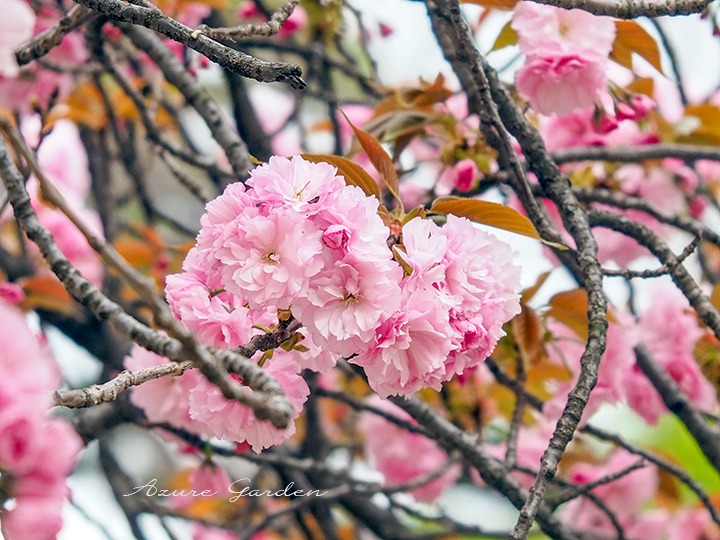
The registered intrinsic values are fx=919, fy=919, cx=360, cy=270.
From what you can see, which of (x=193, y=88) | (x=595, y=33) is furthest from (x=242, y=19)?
(x=595, y=33)

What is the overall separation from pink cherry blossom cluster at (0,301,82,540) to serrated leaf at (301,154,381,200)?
319 millimetres

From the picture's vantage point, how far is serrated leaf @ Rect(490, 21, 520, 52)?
1.24 m

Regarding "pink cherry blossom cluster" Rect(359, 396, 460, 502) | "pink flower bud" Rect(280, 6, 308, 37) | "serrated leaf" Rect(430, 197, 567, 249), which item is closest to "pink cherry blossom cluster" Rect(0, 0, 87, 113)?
"pink flower bud" Rect(280, 6, 308, 37)

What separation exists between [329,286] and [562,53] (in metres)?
0.53

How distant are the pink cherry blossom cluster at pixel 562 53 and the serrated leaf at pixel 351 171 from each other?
14.1 inches

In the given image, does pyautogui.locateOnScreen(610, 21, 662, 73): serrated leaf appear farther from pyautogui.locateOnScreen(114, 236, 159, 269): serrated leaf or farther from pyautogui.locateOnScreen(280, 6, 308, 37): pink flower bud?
pyautogui.locateOnScreen(114, 236, 159, 269): serrated leaf

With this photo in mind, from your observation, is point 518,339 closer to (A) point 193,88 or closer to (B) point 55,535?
(A) point 193,88

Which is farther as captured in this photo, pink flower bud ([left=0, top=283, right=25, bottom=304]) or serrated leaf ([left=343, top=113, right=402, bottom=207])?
pink flower bud ([left=0, top=283, right=25, bottom=304])

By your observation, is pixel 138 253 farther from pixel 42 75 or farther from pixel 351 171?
pixel 351 171

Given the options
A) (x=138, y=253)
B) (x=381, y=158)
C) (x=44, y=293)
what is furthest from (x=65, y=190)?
(x=381, y=158)

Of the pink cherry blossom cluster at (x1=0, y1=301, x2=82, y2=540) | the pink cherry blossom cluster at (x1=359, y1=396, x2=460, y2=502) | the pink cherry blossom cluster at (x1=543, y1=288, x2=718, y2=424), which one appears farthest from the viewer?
the pink cherry blossom cluster at (x1=359, y1=396, x2=460, y2=502)

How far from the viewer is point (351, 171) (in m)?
0.91

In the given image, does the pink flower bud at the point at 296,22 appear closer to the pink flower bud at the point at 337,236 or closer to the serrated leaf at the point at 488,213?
the serrated leaf at the point at 488,213

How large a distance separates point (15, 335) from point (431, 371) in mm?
353
